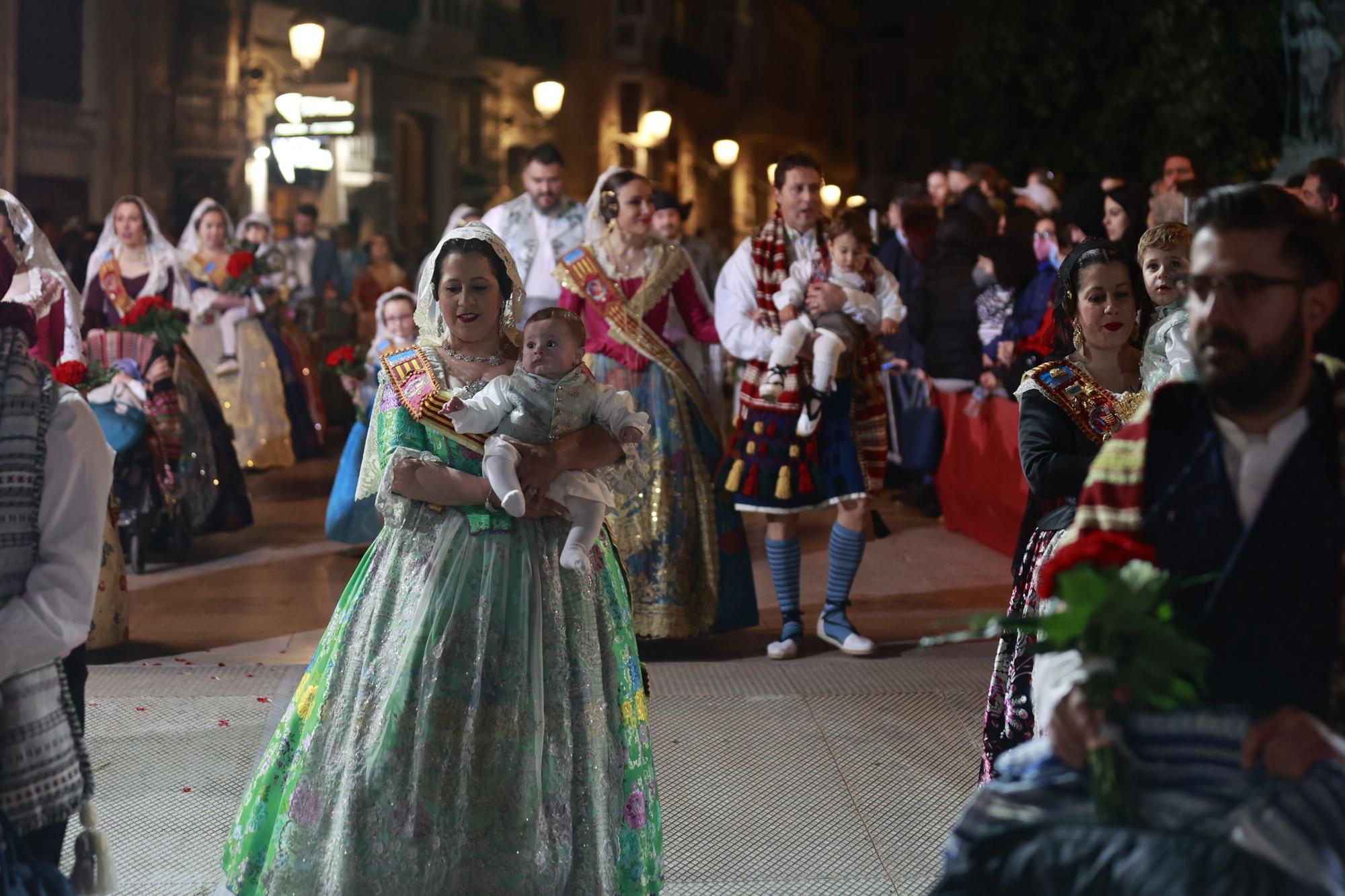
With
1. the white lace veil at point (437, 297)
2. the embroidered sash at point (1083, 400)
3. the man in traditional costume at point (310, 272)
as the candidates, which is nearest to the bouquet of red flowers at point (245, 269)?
the man in traditional costume at point (310, 272)

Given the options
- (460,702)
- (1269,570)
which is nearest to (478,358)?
(460,702)

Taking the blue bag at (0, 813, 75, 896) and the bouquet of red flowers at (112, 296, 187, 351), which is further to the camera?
the bouquet of red flowers at (112, 296, 187, 351)

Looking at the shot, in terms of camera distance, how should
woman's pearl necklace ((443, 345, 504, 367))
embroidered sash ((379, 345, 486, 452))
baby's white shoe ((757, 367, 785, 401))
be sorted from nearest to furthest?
1. embroidered sash ((379, 345, 486, 452))
2. woman's pearl necklace ((443, 345, 504, 367))
3. baby's white shoe ((757, 367, 785, 401))

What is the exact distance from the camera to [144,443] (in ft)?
25.1

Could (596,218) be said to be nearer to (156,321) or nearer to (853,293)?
(853,293)

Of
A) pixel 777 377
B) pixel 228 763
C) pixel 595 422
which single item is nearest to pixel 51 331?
pixel 228 763

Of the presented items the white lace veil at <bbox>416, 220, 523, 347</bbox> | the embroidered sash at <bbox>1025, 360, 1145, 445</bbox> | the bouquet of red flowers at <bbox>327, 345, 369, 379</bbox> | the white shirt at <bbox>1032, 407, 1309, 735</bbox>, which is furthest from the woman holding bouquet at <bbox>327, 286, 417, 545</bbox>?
the white shirt at <bbox>1032, 407, 1309, 735</bbox>

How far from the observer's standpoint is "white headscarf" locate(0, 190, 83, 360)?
471 cm

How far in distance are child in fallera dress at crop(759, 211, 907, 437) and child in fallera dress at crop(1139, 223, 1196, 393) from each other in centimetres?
200

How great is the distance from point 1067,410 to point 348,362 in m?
5.41

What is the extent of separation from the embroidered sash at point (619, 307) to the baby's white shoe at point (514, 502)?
9.32 ft

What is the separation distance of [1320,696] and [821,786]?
269 centimetres

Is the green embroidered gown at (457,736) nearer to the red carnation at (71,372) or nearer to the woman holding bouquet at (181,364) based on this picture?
the red carnation at (71,372)

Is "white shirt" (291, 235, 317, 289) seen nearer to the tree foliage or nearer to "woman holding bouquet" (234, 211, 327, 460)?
"woman holding bouquet" (234, 211, 327, 460)
